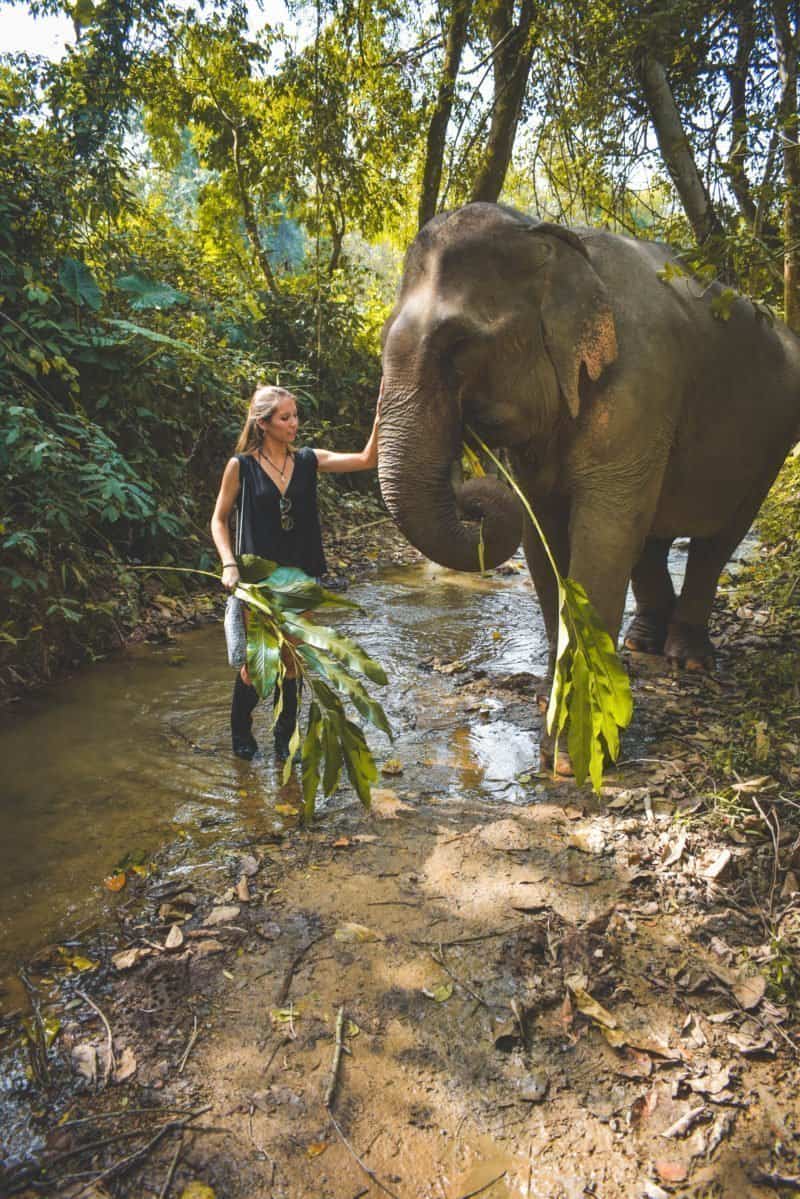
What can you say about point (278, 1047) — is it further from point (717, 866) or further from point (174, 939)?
point (717, 866)

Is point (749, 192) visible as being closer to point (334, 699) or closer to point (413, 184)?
point (334, 699)

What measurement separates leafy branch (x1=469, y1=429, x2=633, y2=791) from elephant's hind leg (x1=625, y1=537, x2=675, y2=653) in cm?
288

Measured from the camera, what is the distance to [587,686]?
301 cm

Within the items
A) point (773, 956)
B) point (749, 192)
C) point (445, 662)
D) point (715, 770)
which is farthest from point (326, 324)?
point (773, 956)

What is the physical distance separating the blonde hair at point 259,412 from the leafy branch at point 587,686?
153cm

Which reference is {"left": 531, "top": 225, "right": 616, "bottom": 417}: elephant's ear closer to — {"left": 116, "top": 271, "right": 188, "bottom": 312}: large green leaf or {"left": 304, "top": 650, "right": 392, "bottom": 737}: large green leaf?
{"left": 304, "top": 650, "right": 392, "bottom": 737}: large green leaf

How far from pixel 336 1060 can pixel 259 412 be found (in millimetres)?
2697

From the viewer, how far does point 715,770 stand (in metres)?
3.79

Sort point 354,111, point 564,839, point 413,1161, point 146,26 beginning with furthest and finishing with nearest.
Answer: point 354,111 < point 146,26 < point 564,839 < point 413,1161

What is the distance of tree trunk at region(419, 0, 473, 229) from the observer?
9.40m

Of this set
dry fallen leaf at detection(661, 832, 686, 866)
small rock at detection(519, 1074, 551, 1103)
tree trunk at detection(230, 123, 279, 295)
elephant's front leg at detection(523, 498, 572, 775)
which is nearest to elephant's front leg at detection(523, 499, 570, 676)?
elephant's front leg at detection(523, 498, 572, 775)

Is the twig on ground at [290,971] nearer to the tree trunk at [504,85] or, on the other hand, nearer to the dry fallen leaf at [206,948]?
the dry fallen leaf at [206,948]

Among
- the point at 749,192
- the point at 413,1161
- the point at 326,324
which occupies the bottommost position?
the point at 413,1161

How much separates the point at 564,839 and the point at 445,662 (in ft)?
7.92
